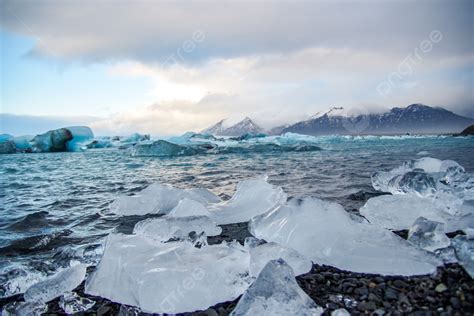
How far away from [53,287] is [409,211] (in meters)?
3.27

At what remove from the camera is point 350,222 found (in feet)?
8.10

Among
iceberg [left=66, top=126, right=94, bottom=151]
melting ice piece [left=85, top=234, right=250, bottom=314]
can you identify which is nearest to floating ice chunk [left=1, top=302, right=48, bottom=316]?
melting ice piece [left=85, top=234, right=250, bottom=314]

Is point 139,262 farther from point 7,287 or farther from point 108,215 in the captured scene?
point 108,215

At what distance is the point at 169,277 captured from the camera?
1.83 meters

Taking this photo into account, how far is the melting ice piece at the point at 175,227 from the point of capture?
2893mm

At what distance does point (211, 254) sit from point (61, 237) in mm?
2095

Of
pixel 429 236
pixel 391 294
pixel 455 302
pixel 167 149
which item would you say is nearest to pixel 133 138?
pixel 167 149

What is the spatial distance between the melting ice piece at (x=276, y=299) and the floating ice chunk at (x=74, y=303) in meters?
0.98

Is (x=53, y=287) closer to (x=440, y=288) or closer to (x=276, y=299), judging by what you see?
(x=276, y=299)

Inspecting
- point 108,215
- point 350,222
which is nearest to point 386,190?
point 350,222

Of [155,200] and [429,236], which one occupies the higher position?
[429,236]

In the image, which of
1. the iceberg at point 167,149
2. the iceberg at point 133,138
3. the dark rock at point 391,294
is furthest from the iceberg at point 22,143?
the dark rock at point 391,294

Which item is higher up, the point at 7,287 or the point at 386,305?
the point at 386,305

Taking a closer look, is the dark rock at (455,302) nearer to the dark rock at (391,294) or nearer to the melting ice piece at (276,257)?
the dark rock at (391,294)
